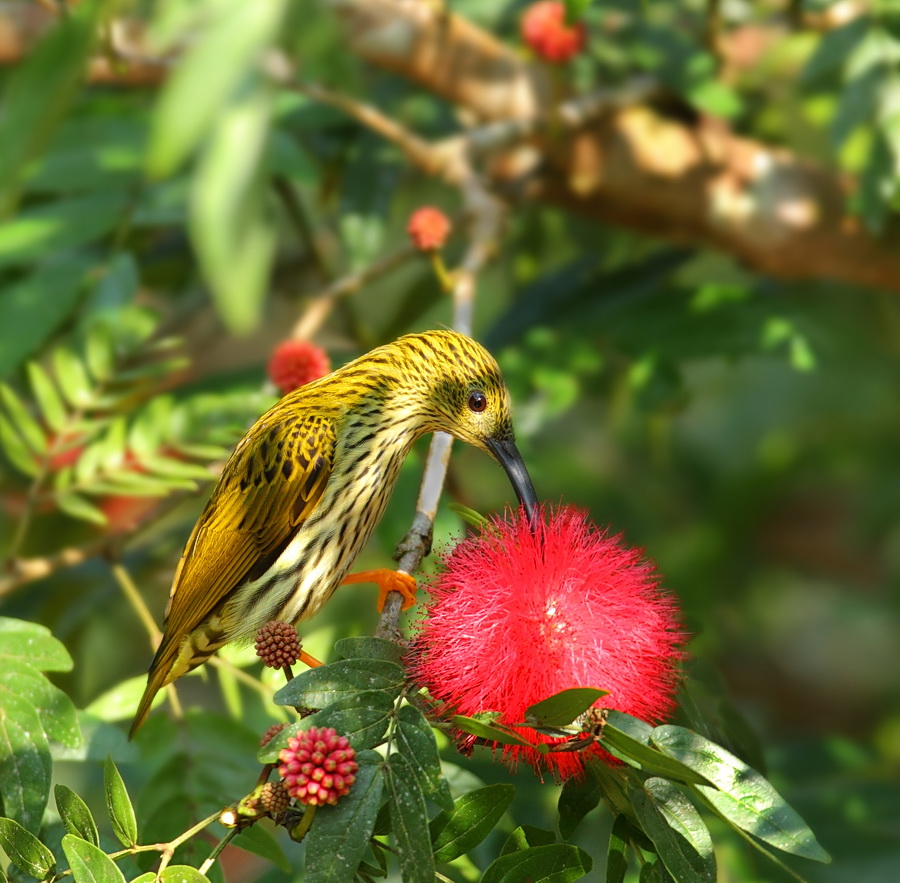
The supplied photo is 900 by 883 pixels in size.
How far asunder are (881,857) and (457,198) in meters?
2.52

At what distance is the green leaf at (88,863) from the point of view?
61.7 inches

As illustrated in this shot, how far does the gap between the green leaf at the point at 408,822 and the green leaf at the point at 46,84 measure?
2.93 feet

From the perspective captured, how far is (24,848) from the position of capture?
1761 mm

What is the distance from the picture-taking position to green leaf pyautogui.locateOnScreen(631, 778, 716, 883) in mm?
1605

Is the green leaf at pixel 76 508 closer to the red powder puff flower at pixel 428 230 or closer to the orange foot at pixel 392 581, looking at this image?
the orange foot at pixel 392 581

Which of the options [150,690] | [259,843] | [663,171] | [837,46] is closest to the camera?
[259,843]

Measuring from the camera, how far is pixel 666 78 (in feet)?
11.5

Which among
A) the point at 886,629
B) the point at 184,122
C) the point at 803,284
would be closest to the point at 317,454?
the point at 184,122

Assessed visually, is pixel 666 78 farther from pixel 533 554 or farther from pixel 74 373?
pixel 533 554

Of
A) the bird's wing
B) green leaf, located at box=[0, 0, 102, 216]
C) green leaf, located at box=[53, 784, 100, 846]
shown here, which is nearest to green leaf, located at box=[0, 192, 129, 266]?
the bird's wing

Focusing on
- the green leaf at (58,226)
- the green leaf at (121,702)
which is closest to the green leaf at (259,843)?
the green leaf at (121,702)

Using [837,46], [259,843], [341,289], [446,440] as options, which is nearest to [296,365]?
[341,289]

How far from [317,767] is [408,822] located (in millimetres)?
138

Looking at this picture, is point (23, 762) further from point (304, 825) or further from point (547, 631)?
point (547, 631)
